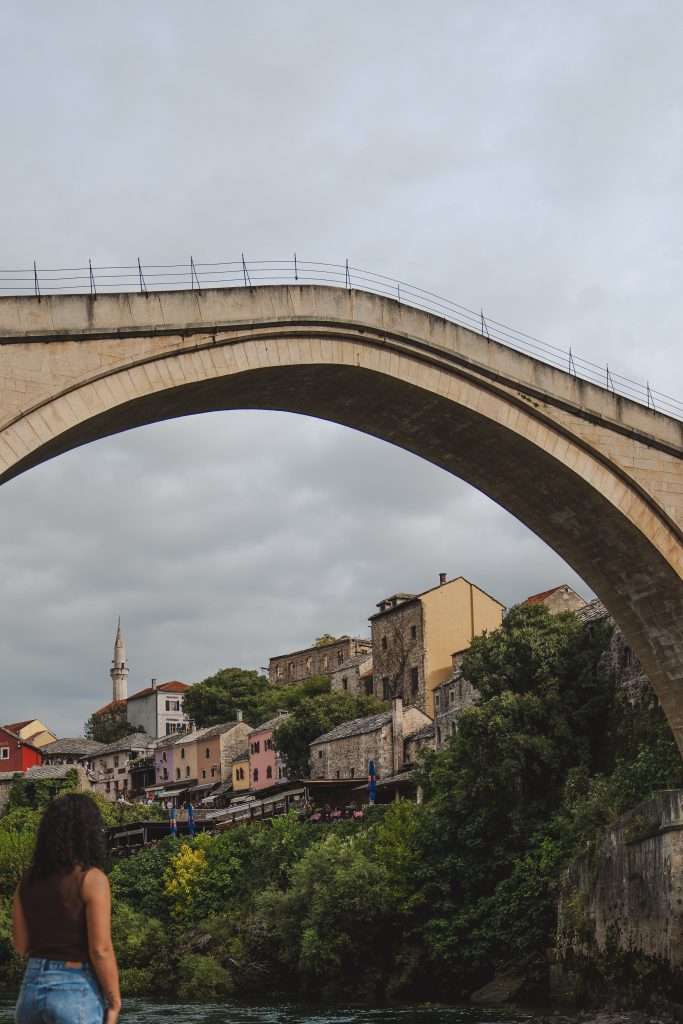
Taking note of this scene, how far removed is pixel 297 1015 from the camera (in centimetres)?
2509

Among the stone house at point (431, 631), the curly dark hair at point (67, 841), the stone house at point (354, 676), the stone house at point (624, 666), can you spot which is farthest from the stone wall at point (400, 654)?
the curly dark hair at point (67, 841)

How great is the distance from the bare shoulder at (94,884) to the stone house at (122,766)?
7446cm

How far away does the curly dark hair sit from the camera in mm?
4805

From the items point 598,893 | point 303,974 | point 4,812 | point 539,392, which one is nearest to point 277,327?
point 539,392

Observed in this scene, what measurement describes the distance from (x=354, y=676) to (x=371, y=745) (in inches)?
710

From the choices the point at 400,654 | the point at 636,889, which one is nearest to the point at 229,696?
the point at 400,654

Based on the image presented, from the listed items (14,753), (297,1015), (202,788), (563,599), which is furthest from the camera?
(14,753)

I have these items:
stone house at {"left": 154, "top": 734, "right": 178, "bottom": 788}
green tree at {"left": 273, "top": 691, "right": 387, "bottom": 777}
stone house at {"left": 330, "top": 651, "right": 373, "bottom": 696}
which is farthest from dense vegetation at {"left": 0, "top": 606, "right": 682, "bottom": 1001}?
stone house at {"left": 154, "top": 734, "right": 178, "bottom": 788}

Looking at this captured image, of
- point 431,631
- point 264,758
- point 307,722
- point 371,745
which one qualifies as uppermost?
point 431,631

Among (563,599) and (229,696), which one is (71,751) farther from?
(563,599)

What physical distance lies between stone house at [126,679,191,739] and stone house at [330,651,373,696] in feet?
82.4

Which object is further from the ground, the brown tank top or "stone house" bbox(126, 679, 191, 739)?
"stone house" bbox(126, 679, 191, 739)

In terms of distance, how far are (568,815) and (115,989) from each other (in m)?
23.8

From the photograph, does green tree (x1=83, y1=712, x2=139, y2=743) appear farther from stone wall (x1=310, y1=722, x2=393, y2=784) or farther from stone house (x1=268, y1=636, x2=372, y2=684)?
stone wall (x1=310, y1=722, x2=393, y2=784)
